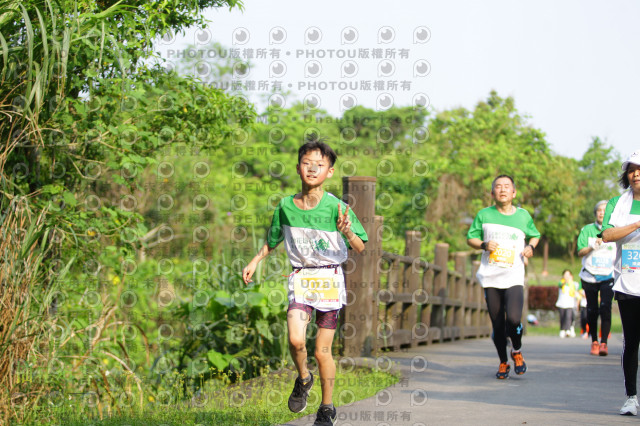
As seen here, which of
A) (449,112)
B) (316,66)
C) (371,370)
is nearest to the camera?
(371,370)

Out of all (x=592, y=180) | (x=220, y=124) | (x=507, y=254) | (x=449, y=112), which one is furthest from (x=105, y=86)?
(x=592, y=180)

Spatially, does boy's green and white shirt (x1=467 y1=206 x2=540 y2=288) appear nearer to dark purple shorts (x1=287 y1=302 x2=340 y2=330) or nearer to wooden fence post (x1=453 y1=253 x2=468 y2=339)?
dark purple shorts (x1=287 y1=302 x2=340 y2=330)

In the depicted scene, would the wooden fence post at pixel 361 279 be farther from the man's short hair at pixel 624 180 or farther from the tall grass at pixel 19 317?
the tall grass at pixel 19 317

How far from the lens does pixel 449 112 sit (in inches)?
1369

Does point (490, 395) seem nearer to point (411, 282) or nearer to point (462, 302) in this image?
point (411, 282)

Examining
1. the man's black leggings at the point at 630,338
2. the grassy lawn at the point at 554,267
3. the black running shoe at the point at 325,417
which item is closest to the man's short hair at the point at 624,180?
the man's black leggings at the point at 630,338

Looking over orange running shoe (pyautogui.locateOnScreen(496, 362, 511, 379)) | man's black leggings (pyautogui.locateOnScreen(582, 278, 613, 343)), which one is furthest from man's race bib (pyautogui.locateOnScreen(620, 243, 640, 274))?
man's black leggings (pyautogui.locateOnScreen(582, 278, 613, 343))

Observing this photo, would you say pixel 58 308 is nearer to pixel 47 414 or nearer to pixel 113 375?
pixel 113 375

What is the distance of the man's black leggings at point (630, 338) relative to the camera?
572 centimetres

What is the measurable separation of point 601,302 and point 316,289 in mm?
6428

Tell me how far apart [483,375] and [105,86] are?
4539mm

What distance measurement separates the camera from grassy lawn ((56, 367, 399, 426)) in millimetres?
5101

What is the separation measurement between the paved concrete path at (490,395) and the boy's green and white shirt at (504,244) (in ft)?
3.13

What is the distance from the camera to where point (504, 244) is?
316 inches
